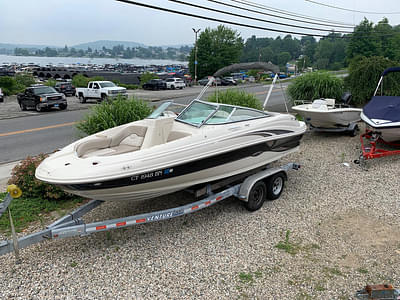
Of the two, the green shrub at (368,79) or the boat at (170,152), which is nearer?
the boat at (170,152)

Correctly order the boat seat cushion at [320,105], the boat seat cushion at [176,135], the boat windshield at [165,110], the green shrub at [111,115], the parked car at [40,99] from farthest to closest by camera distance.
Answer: the parked car at [40,99], the boat seat cushion at [320,105], the green shrub at [111,115], the boat windshield at [165,110], the boat seat cushion at [176,135]

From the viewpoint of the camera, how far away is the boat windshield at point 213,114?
5285 millimetres

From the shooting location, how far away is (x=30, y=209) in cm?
534

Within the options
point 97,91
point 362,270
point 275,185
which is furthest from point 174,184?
point 97,91

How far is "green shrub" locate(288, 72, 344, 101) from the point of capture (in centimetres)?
1390

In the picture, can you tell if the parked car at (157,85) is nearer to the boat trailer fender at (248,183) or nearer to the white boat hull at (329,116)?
the white boat hull at (329,116)

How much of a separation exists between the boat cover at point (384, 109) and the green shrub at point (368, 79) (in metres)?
5.00

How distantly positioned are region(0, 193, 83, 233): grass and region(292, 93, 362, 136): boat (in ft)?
23.2

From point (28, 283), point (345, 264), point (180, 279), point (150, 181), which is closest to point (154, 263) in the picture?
point (180, 279)

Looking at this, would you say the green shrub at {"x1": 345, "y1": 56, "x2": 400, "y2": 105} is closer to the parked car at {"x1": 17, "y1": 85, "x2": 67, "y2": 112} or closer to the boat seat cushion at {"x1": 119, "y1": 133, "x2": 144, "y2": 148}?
the boat seat cushion at {"x1": 119, "y1": 133, "x2": 144, "y2": 148}

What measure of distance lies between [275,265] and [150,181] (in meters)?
1.93

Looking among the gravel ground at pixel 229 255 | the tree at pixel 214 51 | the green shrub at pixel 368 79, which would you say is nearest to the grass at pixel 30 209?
the gravel ground at pixel 229 255

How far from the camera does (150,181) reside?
13.7ft

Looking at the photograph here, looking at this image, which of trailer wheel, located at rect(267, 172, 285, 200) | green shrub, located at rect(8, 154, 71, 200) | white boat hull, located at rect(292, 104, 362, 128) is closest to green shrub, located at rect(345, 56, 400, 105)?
white boat hull, located at rect(292, 104, 362, 128)
